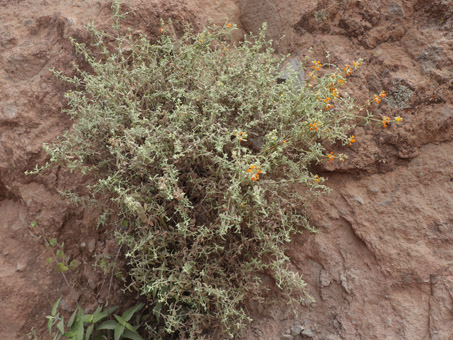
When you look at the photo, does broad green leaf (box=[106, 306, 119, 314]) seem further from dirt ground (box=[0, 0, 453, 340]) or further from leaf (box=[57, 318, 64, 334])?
leaf (box=[57, 318, 64, 334])

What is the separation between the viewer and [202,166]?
247 cm

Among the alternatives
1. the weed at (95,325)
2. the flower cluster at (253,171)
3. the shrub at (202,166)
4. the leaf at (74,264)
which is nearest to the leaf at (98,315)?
the weed at (95,325)

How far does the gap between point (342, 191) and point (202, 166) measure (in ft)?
3.23

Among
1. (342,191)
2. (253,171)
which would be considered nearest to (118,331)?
(253,171)

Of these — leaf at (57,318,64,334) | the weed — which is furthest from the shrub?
leaf at (57,318,64,334)

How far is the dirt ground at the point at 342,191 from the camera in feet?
8.16

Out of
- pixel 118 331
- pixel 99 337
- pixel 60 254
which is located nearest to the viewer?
pixel 118 331

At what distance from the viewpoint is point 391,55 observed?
2.83 m

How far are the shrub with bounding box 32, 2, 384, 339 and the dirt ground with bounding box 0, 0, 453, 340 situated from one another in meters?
0.21

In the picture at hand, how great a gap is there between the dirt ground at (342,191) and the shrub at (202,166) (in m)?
0.21

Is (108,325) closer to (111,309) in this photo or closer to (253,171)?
(111,309)

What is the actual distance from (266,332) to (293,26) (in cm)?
228

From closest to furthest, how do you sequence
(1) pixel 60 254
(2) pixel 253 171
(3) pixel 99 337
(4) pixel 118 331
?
1. (2) pixel 253 171
2. (4) pixel 118 331
3. (3) pixel 99 337
4. (1) pixel 60 254

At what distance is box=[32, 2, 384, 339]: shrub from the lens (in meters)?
2.32
